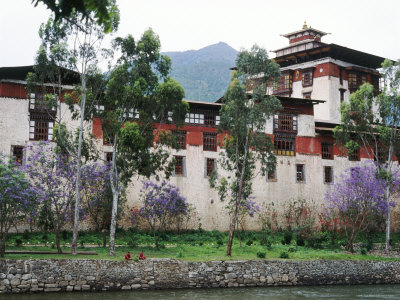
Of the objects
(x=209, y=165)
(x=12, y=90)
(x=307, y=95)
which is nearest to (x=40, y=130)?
(x=12, y=90)

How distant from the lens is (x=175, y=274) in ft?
69.6

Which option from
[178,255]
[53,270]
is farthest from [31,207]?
[178,255]

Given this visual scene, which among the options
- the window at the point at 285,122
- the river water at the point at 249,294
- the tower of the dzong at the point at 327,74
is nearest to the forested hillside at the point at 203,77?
the tower of the dzong at the point at 327,74

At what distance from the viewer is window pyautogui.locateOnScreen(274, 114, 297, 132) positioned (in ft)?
117

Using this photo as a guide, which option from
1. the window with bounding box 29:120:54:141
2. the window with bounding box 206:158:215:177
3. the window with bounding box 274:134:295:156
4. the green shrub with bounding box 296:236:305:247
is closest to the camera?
the window with bounding box 29:120:54:141

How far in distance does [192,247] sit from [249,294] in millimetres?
6566

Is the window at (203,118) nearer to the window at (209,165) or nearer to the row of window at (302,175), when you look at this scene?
the window at (209,165)

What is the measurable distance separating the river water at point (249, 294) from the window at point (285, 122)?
14989 millimetres

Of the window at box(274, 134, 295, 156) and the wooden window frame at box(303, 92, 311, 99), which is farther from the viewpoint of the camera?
Answer: the wooden window frame at box(303, 92, 311, 99)

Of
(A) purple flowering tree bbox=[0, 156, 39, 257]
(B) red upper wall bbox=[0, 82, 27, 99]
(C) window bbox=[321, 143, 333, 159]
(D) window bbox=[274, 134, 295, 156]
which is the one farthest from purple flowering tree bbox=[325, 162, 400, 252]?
(B) red upper wall bbox=[0, 82, 27, 99]

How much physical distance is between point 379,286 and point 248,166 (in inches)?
352

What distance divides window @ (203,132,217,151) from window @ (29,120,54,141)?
10.2 m

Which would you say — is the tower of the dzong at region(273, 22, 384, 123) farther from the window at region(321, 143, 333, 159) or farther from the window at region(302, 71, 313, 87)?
the window at region(321, 143, 333, 159)

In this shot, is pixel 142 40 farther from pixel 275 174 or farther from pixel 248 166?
pixel 275 174
